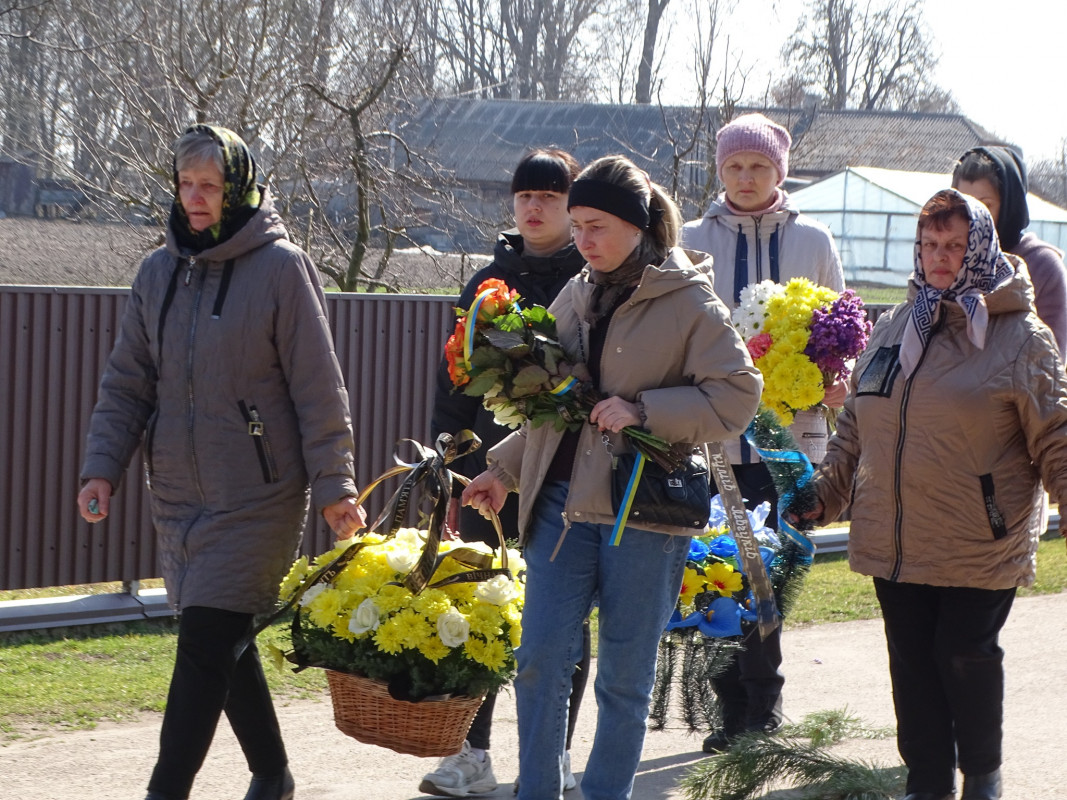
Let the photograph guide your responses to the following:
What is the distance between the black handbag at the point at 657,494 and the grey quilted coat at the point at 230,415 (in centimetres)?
83

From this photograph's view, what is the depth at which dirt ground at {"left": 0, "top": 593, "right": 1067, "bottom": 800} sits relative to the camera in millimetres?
4402

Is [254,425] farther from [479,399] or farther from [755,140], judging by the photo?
[755,140]

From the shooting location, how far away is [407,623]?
140 inches

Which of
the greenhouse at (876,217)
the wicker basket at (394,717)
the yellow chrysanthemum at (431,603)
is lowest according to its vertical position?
the wicker basket at (394,717)

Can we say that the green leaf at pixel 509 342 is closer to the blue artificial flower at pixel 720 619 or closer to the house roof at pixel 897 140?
the blue artificial flower at pixel 720 619

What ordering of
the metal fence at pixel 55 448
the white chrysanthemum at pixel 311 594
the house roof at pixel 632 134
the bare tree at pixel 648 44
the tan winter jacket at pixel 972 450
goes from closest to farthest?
the white chrysanthemum at pixel 311 594, the tan winter jacket at pixel 972 450, the metal fence at pixel 55 448, the house roof at pixel 632 134, the bare tree at pixel 648 44

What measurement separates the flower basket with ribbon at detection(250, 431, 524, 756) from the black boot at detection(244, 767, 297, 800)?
0.44 m

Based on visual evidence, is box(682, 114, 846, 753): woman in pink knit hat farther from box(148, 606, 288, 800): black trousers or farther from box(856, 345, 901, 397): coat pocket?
box(148, 606, 288, 800): black trousers

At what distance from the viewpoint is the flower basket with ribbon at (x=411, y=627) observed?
11.6ft

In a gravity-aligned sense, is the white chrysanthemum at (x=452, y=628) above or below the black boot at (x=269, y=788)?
above

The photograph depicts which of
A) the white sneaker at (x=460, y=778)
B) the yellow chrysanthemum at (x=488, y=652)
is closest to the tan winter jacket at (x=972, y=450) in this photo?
the yellow chrysanthemum at (x=488, y=652)

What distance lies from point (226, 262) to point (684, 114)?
16.0m

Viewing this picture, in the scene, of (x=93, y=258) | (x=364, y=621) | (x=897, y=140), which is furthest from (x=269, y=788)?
(x=897, y=140)

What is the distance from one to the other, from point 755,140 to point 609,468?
67.9 inches
